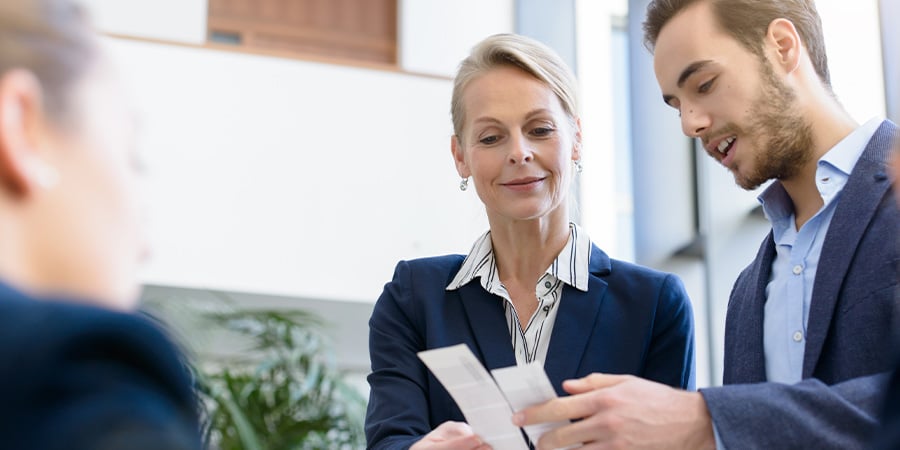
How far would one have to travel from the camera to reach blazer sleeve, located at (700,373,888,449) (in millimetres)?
1889

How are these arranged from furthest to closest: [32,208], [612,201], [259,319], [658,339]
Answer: [612,201]
[259,319]
[658,339]
[32,208]

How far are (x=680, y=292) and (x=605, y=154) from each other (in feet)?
18.4

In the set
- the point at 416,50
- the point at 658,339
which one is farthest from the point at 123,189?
the point at 416,50

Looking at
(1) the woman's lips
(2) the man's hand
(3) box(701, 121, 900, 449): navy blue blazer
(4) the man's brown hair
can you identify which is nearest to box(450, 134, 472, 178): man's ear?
(1) the woman's lips

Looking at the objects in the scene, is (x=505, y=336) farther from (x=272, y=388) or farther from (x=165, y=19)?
(x=165, y=19)

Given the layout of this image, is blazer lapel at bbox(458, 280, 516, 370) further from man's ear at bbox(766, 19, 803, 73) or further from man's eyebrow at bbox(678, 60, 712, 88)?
man's ear at bbox(766, 19, 803, 73)

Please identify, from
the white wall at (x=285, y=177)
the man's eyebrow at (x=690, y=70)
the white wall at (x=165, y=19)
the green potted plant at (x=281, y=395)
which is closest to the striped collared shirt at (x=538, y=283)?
the man's eyebrow at (x=690, y=70)

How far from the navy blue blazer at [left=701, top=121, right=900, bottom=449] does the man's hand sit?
0.04 m

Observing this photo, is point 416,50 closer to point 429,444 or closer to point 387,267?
point 387,267

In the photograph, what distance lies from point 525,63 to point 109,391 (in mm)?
2066

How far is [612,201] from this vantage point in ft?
26.9

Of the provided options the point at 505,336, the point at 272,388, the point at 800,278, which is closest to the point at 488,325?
the point at 505,336

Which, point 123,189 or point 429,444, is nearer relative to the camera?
point 123,189

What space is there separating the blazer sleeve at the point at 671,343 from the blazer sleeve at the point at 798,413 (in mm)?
558
